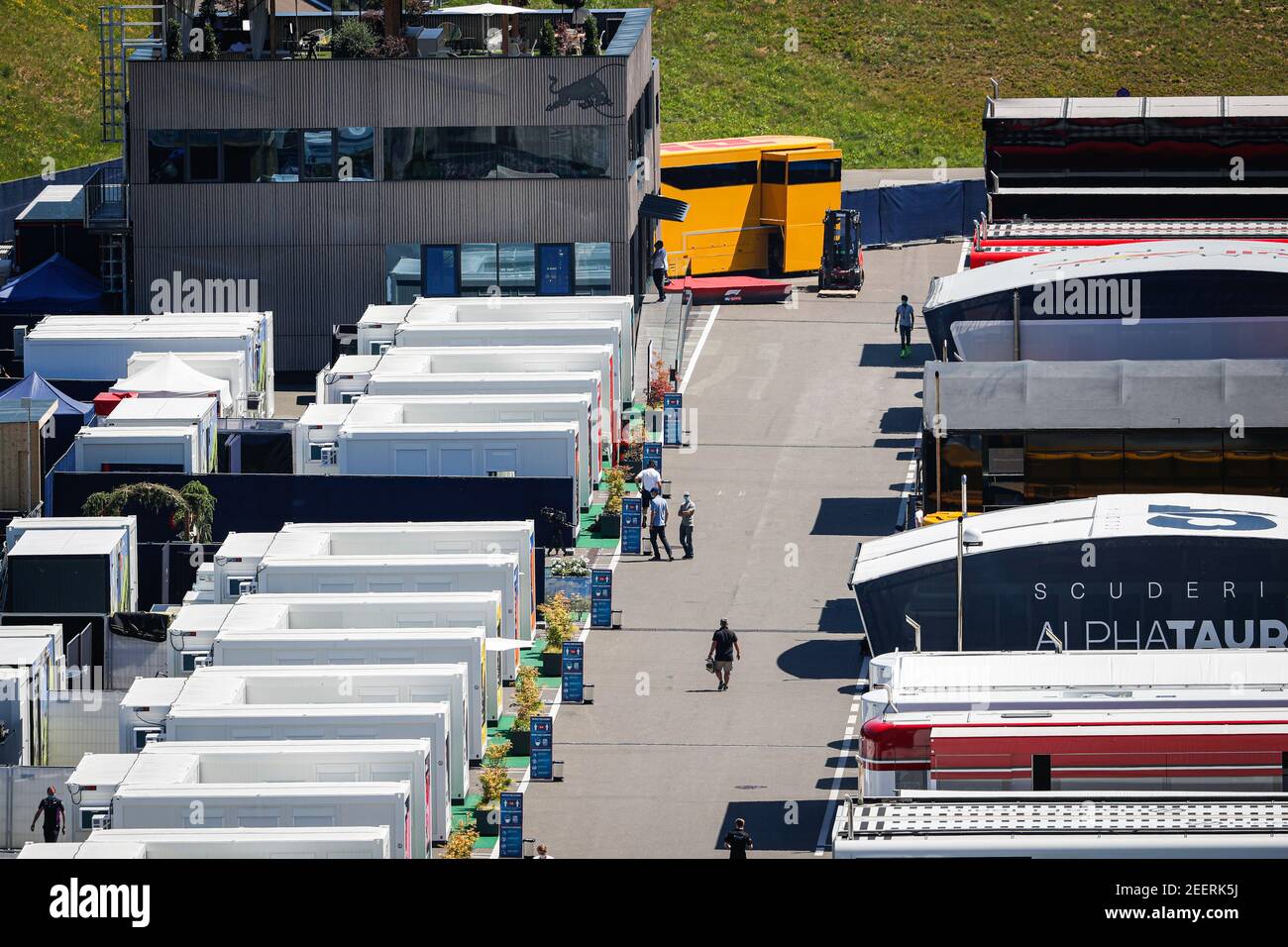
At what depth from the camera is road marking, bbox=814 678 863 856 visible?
26.9 m

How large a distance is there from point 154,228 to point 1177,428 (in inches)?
1102

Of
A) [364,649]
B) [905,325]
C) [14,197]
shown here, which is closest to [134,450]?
[364,649]

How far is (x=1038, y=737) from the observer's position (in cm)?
2227

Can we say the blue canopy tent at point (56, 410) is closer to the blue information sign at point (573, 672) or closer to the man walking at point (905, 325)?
the blue information sign at point (573, 672)

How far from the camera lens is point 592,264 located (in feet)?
180

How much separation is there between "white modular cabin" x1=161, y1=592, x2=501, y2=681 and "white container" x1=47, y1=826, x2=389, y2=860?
8.03m

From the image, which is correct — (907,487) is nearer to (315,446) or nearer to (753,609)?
(753,609)

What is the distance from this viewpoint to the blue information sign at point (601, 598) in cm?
3647

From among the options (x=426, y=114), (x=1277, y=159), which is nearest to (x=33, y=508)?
(x=426, y=114)

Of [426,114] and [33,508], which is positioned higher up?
[426,114]

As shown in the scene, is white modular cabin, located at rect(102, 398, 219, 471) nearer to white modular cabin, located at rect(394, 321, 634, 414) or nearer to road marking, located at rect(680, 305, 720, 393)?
white modular cabin, located at rect(394, 321, 634, 414)

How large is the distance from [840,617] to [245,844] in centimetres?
1636

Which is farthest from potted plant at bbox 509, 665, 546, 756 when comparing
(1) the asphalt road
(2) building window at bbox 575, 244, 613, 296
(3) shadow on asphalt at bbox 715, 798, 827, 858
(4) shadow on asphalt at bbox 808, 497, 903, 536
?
(2) building window at bbox 575, 244, 613, 296

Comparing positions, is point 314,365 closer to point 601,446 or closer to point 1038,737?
point 601,446
